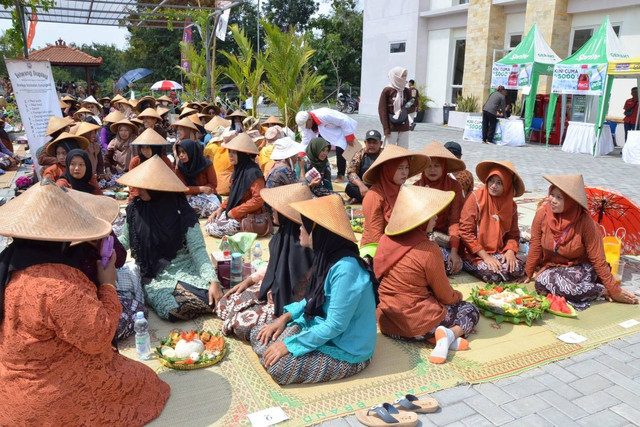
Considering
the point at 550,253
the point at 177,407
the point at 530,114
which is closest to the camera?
the point at 177,407

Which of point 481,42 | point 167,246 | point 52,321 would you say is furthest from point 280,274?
point 481,42

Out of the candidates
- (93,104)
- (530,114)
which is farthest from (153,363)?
(530,114)

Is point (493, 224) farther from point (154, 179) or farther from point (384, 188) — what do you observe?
point (154, 179)

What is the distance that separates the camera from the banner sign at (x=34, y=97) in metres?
7.67

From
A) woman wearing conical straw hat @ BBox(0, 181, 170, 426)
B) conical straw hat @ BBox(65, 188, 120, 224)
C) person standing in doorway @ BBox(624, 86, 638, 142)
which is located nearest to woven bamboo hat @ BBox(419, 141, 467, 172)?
conical straw hat @ BBox(65, 188, 120, 224)

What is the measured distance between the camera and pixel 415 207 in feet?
10.8

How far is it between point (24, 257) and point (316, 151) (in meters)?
4.83

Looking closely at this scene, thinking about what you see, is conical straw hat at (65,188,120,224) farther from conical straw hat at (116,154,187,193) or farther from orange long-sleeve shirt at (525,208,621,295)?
orange long-sleeve shirt at (525,208,621,295)

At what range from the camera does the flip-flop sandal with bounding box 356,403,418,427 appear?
2.69 m

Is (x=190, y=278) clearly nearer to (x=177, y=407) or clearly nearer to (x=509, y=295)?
(x=177, y=407)

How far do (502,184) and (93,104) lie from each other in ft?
32.3

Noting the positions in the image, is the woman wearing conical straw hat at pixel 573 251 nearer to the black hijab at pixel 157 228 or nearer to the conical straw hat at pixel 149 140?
the black hijab at pixel 157 228

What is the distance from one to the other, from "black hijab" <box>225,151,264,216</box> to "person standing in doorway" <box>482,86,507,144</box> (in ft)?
32.5

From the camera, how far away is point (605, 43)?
37.8 feet
